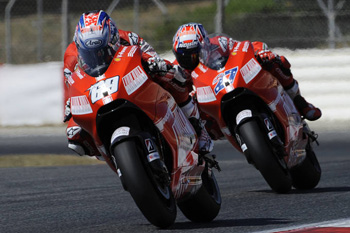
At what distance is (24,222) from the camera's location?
226 inches

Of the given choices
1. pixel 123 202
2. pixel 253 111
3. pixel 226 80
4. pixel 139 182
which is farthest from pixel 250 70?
pixel 139 182

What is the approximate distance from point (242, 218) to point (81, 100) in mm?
1364

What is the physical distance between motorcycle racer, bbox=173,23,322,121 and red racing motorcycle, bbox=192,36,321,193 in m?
0.07

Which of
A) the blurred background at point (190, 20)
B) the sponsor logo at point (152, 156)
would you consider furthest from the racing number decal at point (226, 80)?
the blurred background at point (190, 20)

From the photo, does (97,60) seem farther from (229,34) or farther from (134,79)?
(229,34)

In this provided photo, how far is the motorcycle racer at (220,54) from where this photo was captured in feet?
22.9

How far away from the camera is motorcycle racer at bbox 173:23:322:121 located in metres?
6.97

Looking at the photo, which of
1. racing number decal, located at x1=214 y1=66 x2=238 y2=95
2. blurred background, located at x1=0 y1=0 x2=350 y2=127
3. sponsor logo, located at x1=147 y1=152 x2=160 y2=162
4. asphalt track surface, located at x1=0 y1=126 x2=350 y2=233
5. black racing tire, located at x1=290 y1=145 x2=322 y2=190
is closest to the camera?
sponsor logo, located at x1=147 y1=152 x2=160 y2=162

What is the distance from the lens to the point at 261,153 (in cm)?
662

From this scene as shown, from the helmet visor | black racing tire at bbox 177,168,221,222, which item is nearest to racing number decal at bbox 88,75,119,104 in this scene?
the helmet visor

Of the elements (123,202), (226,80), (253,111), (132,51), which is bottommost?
(123,202)

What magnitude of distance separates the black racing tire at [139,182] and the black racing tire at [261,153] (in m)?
1.81

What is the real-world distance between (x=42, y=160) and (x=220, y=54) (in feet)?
14.5

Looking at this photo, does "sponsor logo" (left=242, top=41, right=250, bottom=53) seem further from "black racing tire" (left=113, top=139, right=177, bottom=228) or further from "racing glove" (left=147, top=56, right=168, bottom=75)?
"black racing tire" (left=113, top=139, right=177, bottom=228)
